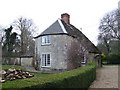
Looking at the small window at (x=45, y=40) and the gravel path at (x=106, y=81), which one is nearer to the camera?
the gravel path at (x=106, y=81)

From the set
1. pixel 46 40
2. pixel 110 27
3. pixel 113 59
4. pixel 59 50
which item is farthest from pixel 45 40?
pixel 113 59

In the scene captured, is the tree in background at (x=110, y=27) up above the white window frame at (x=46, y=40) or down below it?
above

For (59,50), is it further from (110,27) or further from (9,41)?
(9,41)

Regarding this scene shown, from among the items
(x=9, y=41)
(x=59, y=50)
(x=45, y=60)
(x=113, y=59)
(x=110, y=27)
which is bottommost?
(x=113, y=59)

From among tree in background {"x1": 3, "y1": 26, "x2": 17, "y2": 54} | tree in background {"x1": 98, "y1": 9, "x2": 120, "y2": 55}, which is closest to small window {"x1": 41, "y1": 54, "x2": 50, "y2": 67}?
tree in background {"x1": 98, "y1": 9, "x2": 120, "y2": 55}

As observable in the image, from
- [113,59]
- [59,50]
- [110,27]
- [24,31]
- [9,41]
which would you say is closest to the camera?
[59,50]

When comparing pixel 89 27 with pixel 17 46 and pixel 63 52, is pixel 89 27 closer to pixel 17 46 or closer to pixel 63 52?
pixel 63 52

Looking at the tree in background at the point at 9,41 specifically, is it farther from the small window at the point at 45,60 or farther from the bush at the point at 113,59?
the bush at the point at 113,59

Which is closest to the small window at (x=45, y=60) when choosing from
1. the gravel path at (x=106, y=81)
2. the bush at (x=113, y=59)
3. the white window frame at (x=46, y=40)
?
the white window frame at (x=46, y=40)

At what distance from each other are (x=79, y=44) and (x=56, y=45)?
10.6 feet

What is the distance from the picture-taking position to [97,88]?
368 inches

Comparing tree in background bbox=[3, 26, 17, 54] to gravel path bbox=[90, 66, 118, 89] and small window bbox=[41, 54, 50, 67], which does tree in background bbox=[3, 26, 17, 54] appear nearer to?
small window bbox=[41, 54, 50, 67]

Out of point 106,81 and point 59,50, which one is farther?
point 59,50

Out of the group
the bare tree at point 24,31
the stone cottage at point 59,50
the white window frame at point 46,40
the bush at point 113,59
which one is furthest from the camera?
the bush at point 113,59
